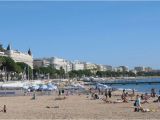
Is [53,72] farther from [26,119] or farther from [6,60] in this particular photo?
[26,119]

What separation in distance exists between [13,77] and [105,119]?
10591 centimetres

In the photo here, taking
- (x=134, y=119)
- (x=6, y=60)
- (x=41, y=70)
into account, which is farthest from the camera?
(x=41, y=70)

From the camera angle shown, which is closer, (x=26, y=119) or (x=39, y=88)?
(x=26, y=119)

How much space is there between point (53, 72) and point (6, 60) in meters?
62.7

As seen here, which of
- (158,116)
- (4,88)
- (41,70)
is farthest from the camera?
(41,70)

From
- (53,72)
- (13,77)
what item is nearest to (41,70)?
(53,72)

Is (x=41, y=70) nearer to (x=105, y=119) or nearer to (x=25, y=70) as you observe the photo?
(x=25, y=70)

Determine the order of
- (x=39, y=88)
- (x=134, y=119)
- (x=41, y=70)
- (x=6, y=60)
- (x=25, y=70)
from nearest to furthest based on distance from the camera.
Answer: (x=134, y=119), (x=39, y=88), (x=6, y=60), (x=25, y=70), (x=41, y=70)

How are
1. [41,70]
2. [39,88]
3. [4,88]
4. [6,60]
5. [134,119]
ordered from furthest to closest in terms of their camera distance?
1. [41,70]
2. [6,60]
3. [4,88]
4. [39,88]
5. [134,119]

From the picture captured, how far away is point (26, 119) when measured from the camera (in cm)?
2469

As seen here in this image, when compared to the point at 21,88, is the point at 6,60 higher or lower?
higher

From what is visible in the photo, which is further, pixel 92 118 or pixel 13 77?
pixel 13 77

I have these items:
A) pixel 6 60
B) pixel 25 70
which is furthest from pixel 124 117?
pixel 25 70

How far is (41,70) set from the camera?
574 ft
